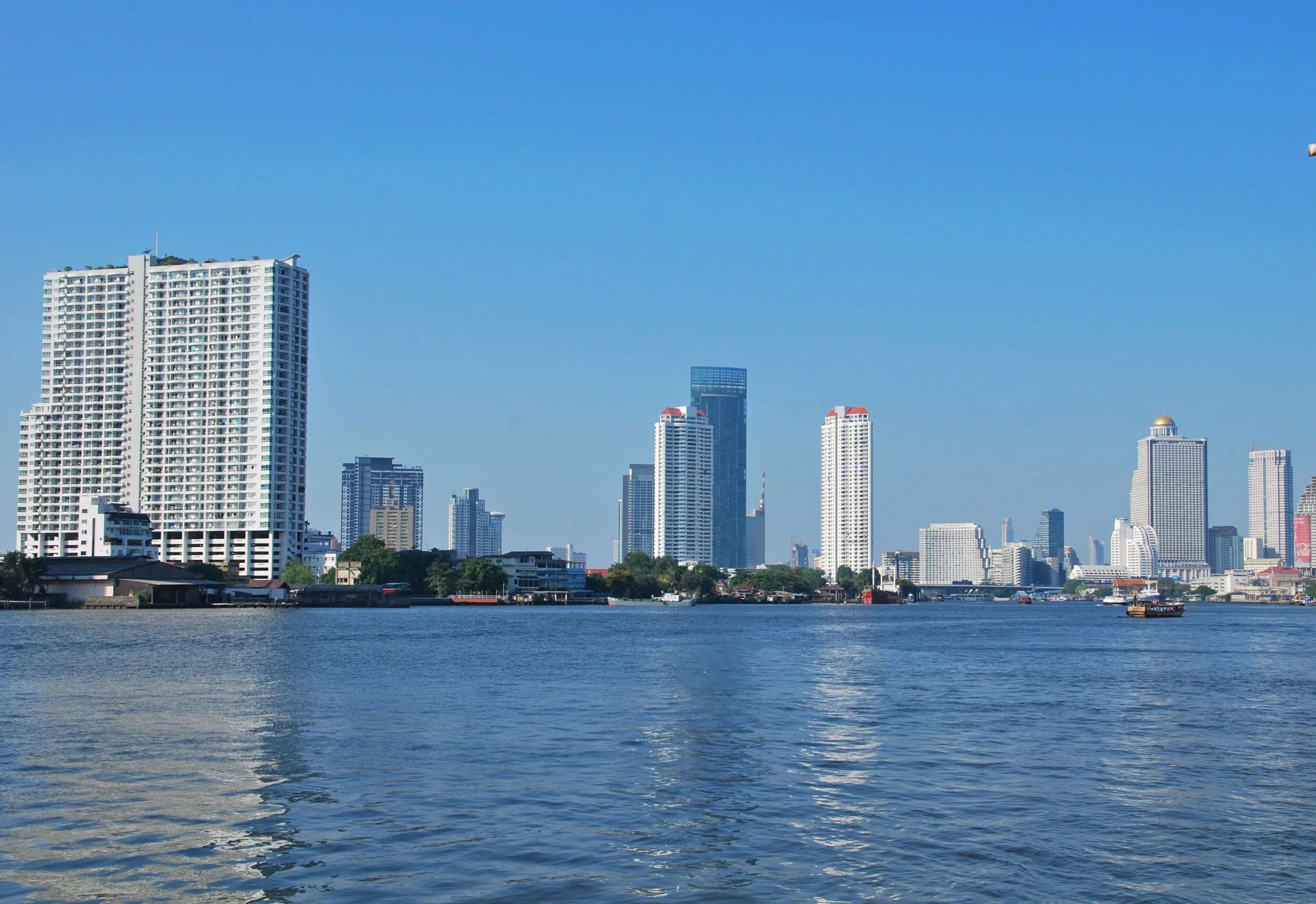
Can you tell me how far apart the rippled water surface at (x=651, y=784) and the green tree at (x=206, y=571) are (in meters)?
120

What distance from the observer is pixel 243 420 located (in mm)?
186000

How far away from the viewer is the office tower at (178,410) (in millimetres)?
185250

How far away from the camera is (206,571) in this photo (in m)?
174

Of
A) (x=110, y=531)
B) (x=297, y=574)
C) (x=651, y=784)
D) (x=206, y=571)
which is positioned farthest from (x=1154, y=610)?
(x=651, y=784)

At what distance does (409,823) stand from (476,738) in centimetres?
1035

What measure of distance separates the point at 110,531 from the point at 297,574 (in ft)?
85.3

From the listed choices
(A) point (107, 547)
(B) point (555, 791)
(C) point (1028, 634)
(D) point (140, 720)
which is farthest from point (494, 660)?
(A) point (107, 547)

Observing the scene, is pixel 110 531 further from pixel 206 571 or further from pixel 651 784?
pixel 651 784

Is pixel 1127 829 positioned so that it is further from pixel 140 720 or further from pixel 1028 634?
pixel 1028 634

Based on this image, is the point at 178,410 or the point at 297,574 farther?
the point at 178,410

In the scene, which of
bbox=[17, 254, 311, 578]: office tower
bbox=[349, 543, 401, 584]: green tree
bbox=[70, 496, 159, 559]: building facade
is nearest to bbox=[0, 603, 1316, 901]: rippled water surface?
bbox=[70, 496, 159, 559]: building facade

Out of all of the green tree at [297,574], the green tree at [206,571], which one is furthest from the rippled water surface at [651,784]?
the green tree at [297,574]

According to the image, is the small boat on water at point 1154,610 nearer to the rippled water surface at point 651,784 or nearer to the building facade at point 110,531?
the rippled water surface at point 651,784

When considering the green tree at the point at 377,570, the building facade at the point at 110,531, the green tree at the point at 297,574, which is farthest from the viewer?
the green tree at the point at 377,570
